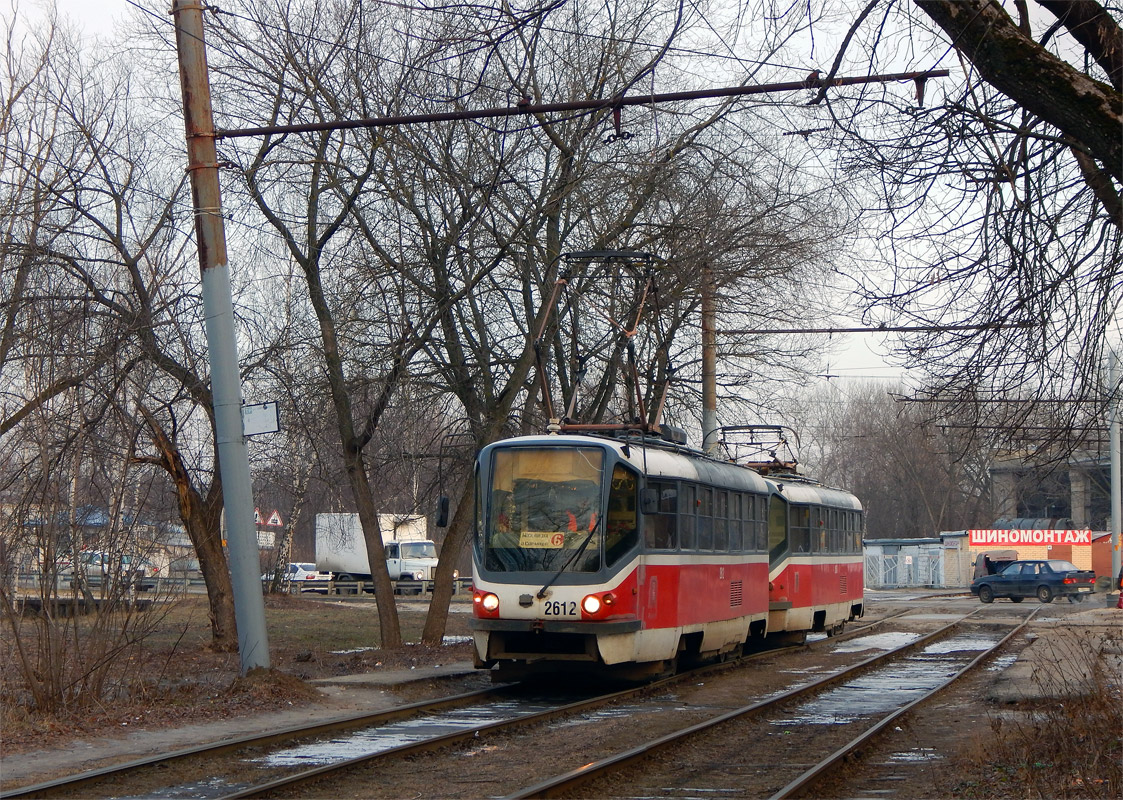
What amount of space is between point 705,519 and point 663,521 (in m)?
1.89

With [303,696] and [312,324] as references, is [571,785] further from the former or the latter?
[312,324]

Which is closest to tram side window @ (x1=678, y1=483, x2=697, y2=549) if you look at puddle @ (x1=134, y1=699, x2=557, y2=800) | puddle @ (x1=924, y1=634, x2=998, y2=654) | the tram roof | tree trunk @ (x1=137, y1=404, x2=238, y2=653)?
the tram roof

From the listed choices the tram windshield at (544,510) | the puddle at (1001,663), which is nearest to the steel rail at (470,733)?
the tram windshield at (544,510)

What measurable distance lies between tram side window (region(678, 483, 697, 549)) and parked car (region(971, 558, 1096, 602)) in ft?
94.3

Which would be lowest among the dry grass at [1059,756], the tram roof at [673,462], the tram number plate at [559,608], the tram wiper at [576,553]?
the dry grass at [1059,756]

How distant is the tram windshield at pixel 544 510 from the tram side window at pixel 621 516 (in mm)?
132

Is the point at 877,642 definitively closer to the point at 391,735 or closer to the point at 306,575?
the point at 391,735

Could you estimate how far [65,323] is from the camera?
44.2 feet

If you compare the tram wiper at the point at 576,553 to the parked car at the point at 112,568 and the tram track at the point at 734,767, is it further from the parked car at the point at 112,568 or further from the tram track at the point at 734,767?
the parked car at the point at 112,568

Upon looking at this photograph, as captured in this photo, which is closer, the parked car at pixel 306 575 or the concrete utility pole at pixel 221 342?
the concrete utility pole at pixel 221 342

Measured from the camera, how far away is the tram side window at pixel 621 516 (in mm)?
13805

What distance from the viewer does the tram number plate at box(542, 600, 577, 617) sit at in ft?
44.6

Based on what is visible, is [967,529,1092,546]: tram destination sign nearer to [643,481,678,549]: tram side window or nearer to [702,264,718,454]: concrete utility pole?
[702,264,718,454]: concrete utility pole

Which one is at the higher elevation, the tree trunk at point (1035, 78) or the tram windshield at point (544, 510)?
the tree trunk at point (1035, 78)
